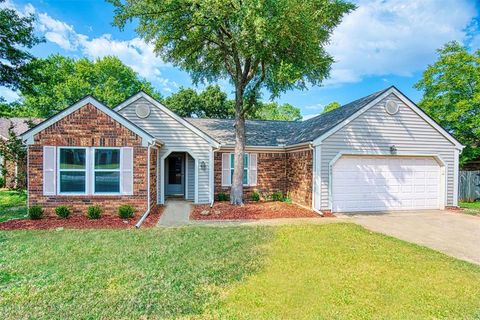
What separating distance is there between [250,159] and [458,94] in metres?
16.7

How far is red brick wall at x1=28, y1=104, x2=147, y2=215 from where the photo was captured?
382 inches

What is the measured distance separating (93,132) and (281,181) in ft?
30.8

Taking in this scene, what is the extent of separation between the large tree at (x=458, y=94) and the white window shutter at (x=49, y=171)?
23.3m

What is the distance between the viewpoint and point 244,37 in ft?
34.4

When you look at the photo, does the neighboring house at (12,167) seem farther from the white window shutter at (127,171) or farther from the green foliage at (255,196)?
the green foliage at (255,196)

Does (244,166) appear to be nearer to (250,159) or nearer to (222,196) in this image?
(250,159)

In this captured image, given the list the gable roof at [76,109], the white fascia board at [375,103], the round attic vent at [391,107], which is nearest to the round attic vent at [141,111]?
the gable roof at [76,109]

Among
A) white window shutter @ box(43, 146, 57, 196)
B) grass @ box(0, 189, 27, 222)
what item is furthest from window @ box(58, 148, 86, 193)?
grass @ box(0, 189, 27, 222)

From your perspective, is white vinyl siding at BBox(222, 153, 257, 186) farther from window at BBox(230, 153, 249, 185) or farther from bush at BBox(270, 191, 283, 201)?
bush at BBox(270, 191, 283, 201)

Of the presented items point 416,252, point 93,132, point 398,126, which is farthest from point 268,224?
point 398,126

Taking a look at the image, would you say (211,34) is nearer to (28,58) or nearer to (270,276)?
(28,58)

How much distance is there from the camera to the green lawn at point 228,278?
3891 millimetres

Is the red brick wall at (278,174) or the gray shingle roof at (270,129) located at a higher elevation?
the gray shingle roof at (270,129)

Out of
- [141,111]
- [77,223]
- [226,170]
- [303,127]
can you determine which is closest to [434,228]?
[303,127]
